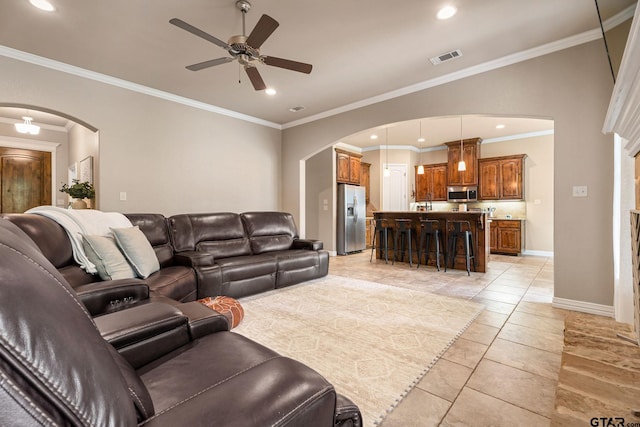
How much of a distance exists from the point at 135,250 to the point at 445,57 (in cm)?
404

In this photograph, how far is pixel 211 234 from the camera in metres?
3.79

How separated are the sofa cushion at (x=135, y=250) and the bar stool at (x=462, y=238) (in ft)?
14.5

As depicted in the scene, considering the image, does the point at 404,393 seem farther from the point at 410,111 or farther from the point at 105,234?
the point at 410,111

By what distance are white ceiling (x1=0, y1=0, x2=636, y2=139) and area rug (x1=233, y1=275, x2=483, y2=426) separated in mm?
2952

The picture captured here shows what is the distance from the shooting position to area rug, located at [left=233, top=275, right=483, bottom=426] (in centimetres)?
175

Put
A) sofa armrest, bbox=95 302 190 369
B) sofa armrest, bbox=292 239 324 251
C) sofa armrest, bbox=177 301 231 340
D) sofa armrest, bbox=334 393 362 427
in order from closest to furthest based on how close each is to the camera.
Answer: sofa armrest, bbox=334 393 362 427 → sofa armrest, bbox=95 302 190 369 → sofa armrest, bbox=177 301 231 340 → sofa armrest, bbox=292 239 324 251

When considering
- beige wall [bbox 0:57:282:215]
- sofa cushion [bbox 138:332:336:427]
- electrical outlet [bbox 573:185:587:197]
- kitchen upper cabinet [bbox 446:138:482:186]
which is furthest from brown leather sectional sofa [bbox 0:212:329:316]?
kitchen upper cabinet [bbox 446:138:482:186]

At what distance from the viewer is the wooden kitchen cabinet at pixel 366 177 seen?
26.6ft

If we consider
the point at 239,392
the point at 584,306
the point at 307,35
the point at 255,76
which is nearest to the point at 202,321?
the point at 239,392

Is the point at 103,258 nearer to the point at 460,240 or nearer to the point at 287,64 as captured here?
the point at 287,64

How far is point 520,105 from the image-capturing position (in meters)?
3.41

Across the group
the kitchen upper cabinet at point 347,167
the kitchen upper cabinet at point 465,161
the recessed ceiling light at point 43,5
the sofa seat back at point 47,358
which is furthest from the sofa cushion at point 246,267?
the kitchen upper cabinet at point 465,161

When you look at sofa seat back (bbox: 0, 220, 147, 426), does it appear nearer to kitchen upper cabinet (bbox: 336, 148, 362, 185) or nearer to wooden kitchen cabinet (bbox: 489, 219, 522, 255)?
kitchen upper cabinet (bbox: 336, 148, 362, 185)

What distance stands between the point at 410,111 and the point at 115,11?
12.3 ft
